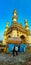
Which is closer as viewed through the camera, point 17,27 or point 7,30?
point 17,27

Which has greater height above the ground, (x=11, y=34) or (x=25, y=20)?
(x=25, y=20)

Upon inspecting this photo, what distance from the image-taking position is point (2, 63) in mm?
15875

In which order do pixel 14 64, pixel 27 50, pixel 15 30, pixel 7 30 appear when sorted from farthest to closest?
1. pixel 7 30
2. pixel 15 30
3. pixel 27 50
4. pixel 14 64

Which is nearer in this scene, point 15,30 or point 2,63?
point 2,63

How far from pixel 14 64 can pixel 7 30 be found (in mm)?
19364

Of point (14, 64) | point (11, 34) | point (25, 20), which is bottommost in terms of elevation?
point (14, 64)

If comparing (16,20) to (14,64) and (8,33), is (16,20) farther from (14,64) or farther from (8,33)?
(14,64)

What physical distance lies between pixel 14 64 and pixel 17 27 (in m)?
17.3

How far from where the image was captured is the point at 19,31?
1271 inches

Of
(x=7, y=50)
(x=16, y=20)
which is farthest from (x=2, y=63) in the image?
(x=16, y=20)

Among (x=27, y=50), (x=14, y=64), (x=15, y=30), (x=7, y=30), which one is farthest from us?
(x=7, y=30)

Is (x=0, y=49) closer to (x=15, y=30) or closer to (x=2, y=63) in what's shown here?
(x=15, y=30)

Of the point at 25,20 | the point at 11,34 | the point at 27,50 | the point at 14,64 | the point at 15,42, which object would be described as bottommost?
the point at 14,64

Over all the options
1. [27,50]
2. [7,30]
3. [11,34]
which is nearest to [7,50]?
[27,50]
